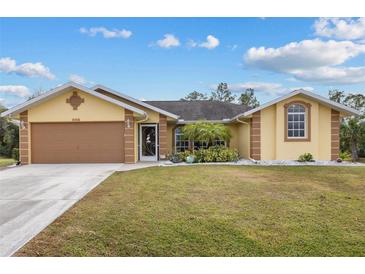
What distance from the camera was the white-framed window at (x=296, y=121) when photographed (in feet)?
52.1

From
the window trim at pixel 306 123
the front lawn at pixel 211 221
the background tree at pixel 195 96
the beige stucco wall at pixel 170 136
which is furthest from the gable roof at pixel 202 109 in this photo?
the background tree at pixel 195 96

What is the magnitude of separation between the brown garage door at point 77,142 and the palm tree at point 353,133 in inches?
626

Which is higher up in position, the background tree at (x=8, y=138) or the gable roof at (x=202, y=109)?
the gable roof at (x=202, y=109)

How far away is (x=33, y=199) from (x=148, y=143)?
34.2 feet

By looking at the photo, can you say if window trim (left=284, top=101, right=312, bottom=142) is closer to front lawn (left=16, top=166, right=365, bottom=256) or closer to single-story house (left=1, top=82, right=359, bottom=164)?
single-story house (left=1, top=82, right=359, bottom=164)

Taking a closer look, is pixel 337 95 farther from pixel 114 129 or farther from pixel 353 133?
pixel 114 129

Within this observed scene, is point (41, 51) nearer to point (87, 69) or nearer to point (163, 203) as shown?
point (87, 69)

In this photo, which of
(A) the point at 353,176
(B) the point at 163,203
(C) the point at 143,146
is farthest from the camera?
(C) the point at 143,146

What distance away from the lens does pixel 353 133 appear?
66.1 feet

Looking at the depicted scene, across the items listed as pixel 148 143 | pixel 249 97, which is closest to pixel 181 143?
pixel 148 143

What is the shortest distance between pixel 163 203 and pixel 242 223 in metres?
2.19

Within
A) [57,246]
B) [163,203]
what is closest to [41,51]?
[163,203]

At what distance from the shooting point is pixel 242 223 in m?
5.45

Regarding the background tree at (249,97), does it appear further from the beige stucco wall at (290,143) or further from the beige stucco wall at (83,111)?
the beige stucco wall at (83,111)
